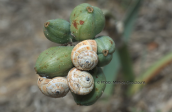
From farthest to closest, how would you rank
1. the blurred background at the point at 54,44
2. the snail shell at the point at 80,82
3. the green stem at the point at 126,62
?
the blurred background at the point at 54,44, the green stem at the point at 126,62, the snail shell at the point at 80,82

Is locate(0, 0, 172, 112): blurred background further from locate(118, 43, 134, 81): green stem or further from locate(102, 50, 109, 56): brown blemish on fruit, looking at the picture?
locate(102, 50, 109, 56): brown blemish on fruit

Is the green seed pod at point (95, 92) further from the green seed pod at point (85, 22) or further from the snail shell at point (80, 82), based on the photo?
the green seed pod at point (85, 22)

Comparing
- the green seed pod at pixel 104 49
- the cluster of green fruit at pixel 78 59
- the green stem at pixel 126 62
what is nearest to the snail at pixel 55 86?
the cluster of green fruit at pixel 78 59

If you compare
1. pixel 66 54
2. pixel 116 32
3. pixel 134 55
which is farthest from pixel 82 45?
pixel 134 55

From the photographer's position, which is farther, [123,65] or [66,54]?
[123,65]

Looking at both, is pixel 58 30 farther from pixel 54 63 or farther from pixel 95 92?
pixel 95 92

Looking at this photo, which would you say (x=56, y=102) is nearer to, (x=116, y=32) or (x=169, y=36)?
(x=116, y=32)
